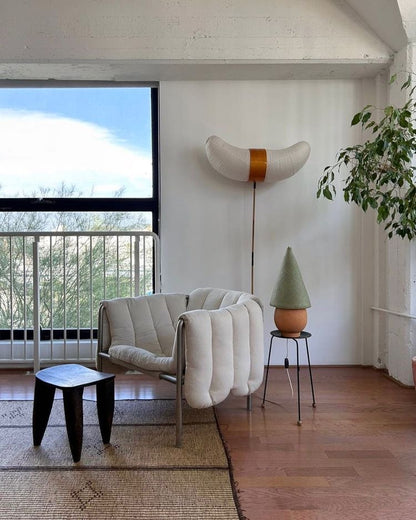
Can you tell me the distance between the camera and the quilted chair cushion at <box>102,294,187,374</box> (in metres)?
2.66

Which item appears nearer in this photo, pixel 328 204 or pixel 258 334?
pixel 258 334

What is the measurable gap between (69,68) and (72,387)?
2.52 meters

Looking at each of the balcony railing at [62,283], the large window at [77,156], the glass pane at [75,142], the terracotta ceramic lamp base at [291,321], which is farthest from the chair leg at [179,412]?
the glass pane at [75,142]

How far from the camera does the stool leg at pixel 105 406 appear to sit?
212 cm

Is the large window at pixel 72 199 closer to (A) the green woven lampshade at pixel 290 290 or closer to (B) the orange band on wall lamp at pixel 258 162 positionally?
(B) the orange band on wall lamp at pixel 258 162

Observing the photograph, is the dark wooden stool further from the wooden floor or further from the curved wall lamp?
the curved wall lamp

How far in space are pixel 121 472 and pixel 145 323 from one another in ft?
3.35

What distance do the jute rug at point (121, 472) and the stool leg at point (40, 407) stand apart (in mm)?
66

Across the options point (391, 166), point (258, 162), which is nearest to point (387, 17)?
point (391, 166)

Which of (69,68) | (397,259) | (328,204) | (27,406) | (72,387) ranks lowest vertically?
(27,406)

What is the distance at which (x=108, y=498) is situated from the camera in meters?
1.70

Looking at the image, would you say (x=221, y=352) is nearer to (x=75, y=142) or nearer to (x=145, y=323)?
(x=145, y=323)

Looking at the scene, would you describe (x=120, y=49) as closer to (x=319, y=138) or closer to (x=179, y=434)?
(x=319, y=138)

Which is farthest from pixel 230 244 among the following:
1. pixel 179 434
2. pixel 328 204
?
pixel 179 434
